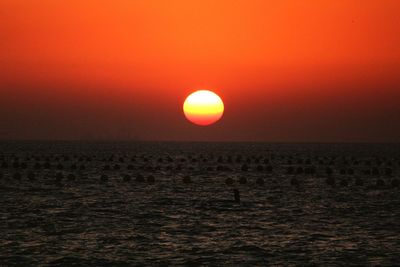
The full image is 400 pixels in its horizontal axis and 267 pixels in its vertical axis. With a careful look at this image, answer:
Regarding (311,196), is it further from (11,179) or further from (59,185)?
(11,179)

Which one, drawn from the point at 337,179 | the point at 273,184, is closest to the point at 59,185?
the point at 273,184

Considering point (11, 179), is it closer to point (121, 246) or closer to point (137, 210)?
point (137, 210)

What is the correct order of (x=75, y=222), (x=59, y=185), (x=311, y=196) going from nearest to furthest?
(x=75, y=222) → (x=311, y=196) → (x=59, y=185)

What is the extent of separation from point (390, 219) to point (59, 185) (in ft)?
108

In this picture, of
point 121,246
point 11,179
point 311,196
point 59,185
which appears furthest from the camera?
point 11,179

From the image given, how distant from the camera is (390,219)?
37.3 m

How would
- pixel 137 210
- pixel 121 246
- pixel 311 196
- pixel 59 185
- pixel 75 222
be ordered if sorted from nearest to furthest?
pixel 121 246 < pixel 75 222 < pixel 137 210 < pixel 311 196 < pixel 59 185

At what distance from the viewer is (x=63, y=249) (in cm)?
2692

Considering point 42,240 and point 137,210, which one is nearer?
point 42,240

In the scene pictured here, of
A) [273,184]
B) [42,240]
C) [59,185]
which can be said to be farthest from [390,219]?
[59,185]

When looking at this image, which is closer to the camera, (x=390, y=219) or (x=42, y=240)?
(x=42, y=240)

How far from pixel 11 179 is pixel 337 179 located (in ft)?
106

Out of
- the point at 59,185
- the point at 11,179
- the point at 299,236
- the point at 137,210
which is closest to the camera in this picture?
the point at 299,236

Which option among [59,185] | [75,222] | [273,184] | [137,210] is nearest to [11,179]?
[59,185]
